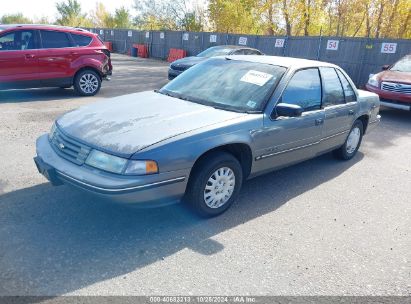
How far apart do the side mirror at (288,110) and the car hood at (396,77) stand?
6.55m

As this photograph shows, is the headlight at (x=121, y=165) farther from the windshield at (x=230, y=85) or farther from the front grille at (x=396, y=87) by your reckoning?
the front grille at (x=396, y=87)

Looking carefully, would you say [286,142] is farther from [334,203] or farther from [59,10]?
[59,10]

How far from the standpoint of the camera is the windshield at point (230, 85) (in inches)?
146

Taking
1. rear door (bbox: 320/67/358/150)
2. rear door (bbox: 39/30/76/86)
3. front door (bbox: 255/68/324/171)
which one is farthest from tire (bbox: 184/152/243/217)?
rear door (bbox: 39/30/76/86)

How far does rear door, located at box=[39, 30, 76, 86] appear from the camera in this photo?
27.2 feet

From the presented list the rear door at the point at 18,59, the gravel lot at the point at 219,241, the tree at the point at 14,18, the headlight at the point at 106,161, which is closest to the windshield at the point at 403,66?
the gravel lot at the point at 219,241

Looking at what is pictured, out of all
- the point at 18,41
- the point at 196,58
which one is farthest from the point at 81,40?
the point at 196,58

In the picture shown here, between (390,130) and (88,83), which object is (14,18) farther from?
(390,130)

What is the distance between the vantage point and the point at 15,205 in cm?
349

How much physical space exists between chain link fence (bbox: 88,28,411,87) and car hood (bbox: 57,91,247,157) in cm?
1182

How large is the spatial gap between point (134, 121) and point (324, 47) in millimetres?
13482

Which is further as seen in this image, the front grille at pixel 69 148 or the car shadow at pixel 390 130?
the car shadow at pixel 390 130

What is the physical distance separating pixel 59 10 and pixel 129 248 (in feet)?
151

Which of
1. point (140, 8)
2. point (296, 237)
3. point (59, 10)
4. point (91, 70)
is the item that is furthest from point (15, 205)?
point (59, 10)
